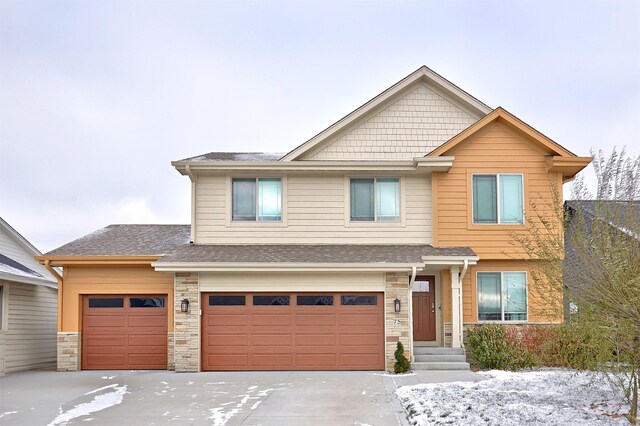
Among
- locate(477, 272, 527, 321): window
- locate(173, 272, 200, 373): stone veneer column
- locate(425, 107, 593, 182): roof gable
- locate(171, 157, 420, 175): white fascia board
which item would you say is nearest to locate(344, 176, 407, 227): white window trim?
locate(171, 157, 420, 175): white fascia board

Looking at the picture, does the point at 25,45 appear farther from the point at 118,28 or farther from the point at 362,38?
the point at 362,38

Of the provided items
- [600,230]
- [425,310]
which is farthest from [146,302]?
[600,230]

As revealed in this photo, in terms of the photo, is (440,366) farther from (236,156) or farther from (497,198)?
(236,156)

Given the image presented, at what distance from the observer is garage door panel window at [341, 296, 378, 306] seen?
17.4 meters

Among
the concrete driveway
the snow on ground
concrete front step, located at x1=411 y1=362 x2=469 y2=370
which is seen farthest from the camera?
concrete front step, located at x1=411 y1=362 x2=469 y2=370

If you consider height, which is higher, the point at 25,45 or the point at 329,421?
the point at 25,45

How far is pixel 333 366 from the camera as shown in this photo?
17.2m

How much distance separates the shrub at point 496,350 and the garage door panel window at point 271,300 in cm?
472

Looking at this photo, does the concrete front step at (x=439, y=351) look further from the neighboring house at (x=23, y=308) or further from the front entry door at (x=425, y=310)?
the neighboring house at (x=23, y=308)

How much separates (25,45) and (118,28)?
2.77 m

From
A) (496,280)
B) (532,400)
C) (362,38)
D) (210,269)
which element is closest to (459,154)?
(496,280)

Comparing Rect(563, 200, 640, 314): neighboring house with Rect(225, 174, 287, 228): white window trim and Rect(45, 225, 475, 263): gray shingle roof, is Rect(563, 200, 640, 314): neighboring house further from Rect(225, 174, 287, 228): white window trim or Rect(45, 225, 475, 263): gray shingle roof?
Rect(225, 174, 287, 228): white window trim

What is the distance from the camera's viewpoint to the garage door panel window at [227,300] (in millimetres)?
17438

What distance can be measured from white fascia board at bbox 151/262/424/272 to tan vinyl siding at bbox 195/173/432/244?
1.81 metres
